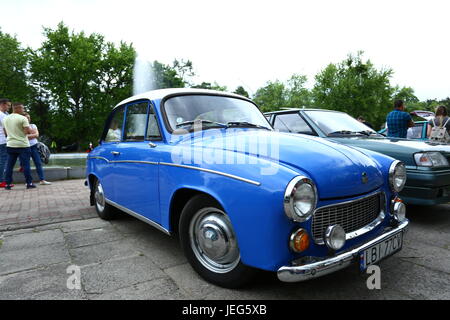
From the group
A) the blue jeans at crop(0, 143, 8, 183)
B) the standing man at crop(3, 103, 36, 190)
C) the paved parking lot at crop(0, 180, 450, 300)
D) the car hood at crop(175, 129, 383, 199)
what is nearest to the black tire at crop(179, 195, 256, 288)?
the paved parking lot at crop(0, 180, 450, 300)

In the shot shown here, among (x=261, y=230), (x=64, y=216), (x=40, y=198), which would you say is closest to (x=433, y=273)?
(x=261, y=230)

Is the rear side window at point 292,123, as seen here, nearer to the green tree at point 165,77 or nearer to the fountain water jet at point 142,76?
the fountain water jet at point 142,76

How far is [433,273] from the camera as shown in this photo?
2.46m

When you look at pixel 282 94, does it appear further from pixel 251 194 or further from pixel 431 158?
pixel 251 194

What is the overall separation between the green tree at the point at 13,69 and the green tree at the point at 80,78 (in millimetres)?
1364

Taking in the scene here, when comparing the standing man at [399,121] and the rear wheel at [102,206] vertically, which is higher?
the standing man at [399,121]

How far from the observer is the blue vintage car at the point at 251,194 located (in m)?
1.80

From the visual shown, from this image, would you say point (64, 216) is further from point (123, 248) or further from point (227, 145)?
point (227, 145)

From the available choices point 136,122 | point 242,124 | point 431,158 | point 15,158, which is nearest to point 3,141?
point 15,158

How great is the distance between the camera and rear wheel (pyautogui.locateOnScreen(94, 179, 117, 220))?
412 cm

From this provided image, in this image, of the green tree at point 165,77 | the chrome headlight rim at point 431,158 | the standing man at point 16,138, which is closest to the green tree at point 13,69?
the green tree at point 165,77

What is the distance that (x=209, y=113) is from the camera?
306cm

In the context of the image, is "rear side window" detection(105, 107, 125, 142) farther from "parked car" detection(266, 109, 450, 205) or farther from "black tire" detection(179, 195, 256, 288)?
"parked car" detection(266, 109, 450, 205)

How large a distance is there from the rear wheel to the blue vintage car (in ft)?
3.41
